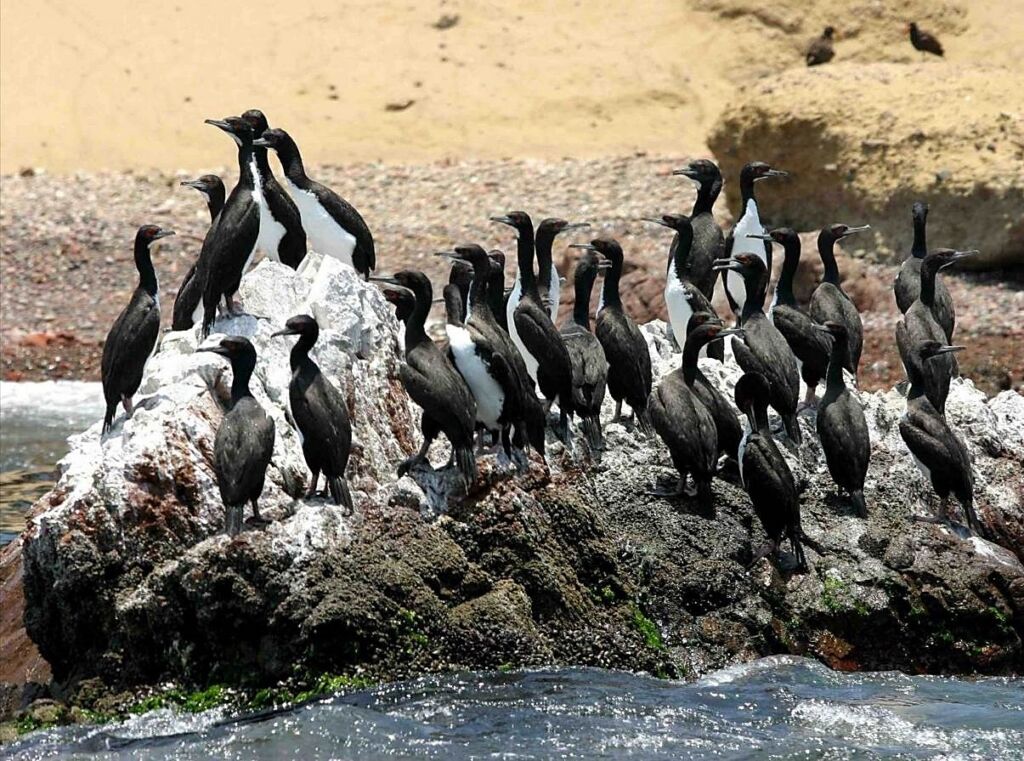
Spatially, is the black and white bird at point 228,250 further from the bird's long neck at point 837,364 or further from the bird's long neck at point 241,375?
the bird's long neck at point 837,364

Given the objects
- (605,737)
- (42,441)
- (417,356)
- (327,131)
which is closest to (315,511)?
(417,356)

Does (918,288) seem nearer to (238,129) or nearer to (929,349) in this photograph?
(929,349)

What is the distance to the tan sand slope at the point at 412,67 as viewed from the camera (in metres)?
34.4

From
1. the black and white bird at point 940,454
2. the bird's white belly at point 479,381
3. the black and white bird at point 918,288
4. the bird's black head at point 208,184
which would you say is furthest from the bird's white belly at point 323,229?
the black and white bird at point 918,288

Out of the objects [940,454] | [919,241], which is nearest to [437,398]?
[940,454]

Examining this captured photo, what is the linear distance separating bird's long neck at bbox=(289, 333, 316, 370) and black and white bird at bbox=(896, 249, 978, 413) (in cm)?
444

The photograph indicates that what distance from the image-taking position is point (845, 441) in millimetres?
11352

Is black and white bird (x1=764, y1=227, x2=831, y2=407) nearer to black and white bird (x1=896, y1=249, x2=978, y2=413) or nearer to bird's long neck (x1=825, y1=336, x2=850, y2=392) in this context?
bird's long neck (x1=825, y1=336, x2=850, y2=392)

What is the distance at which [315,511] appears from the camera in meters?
9.77

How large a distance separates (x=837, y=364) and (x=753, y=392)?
85 cm

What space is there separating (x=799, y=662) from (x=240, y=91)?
28.2 meters

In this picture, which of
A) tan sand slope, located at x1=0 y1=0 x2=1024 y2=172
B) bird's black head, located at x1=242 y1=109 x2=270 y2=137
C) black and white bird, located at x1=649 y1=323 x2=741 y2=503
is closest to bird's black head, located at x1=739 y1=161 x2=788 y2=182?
black and white bird, located at x1=649 y1=323 x2=741 y2=503

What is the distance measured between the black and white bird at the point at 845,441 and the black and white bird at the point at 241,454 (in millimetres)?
3808

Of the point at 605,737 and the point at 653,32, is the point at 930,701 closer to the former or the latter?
the point at 605,737
